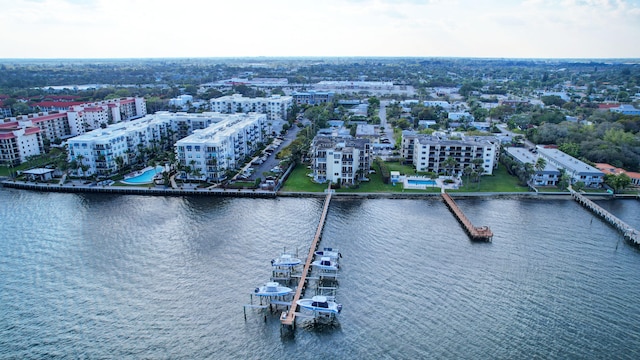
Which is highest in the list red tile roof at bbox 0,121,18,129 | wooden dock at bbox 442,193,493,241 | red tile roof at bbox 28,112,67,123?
red tile roof at bbox 28,112,67,123

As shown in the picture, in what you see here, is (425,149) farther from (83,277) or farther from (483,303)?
(83,277)

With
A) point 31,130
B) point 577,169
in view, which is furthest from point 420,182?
point 31,130

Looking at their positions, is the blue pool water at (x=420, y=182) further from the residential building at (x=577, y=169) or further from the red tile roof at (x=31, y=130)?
the red tile roof at (x=31, y=130)

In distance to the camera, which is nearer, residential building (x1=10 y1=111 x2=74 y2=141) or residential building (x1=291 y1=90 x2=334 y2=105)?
residential building (x1=10 y1=111 x2=74 y2=141)

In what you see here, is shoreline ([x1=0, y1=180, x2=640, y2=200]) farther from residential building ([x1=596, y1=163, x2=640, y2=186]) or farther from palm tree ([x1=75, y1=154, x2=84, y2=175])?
residential building ([x1=596, y1=163, x2=640, y2=186])

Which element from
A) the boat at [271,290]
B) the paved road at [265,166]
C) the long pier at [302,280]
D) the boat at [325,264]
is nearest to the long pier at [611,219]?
the boat at [325,264]

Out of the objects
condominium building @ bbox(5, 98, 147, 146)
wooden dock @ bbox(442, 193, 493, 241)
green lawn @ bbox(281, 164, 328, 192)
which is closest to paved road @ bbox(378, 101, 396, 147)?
green lawn @ bbox(281, 164, 328, 192)

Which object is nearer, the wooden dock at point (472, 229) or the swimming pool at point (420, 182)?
the wooden dock at point (472, 229)
